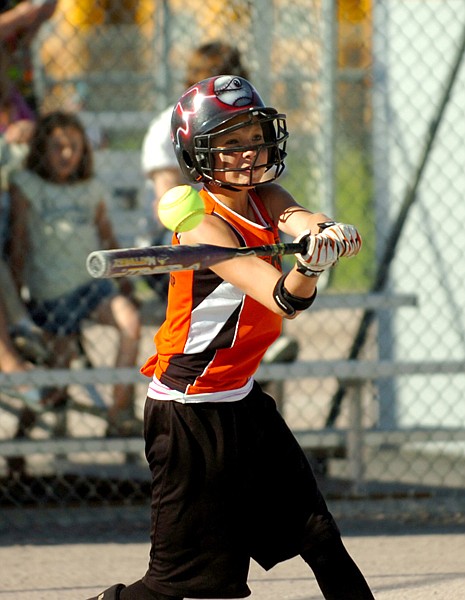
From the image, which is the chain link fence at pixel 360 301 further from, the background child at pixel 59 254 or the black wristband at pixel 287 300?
the black wristband at pixel 287 300

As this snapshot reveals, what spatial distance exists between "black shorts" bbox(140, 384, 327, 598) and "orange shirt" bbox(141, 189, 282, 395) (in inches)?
3.4

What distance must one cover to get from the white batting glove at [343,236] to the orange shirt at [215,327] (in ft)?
0.92

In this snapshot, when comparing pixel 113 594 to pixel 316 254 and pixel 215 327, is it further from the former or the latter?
pixel 316 254

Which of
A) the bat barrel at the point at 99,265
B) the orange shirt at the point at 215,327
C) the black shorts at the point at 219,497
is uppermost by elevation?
the bat barrel at the point at 99,265

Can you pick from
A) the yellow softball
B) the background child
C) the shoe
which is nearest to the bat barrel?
the yellow softball

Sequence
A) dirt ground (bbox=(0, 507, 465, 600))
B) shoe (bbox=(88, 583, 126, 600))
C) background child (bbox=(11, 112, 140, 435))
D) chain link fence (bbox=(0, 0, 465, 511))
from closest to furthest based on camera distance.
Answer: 1. shoe (bbox=(88, 583, 126, 600))
2. dirt ground (bbox=(0, 507, 465, 600))
3. chain link fence (bbox=(0, 0, 465, 511))
4. background child (bbox=(11, 112, 140, 435))

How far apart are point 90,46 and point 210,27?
7.73 feet

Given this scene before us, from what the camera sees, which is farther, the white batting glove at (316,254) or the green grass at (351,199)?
the green grass at (351,199)

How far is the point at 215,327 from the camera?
3.13 meters

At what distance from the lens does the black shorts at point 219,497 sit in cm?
313

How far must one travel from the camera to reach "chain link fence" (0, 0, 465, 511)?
5.10 m

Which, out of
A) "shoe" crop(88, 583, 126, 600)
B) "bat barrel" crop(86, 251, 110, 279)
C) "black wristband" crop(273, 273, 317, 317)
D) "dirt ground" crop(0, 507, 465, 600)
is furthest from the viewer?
"dirt ground" crop(0, 507, 465, 600)

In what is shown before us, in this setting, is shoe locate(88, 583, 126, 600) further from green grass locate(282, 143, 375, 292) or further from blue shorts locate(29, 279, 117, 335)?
green grass locate(282, 143, 375, 292)

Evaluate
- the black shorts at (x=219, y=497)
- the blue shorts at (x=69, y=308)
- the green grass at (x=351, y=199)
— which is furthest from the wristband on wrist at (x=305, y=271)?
the green grass at (x=351, y=199)
